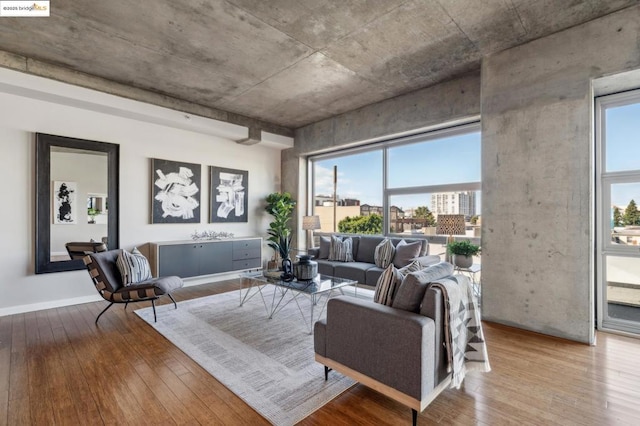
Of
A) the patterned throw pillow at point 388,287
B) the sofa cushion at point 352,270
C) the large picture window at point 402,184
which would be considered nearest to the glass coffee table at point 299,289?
the sofa cushion at point 352,270

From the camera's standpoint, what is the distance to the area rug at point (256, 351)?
208 cm

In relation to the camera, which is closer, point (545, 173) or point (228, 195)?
point (545, 173)

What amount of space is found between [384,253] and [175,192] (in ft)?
12.5

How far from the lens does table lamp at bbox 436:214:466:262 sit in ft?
14.0

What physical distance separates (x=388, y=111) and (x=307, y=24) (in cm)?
243

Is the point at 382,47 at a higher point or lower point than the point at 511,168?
higher

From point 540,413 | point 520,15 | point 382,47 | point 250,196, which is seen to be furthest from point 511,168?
point 250,196

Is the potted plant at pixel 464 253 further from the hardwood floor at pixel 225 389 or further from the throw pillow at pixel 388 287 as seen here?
the throw pillow at pixel 388 287

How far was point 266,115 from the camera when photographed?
5875 mm

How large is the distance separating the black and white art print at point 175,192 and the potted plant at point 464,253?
176 inches

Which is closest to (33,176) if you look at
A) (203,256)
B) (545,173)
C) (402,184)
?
(203,256)

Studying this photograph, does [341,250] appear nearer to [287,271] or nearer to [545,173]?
[287,271]

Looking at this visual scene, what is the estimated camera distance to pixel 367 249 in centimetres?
512

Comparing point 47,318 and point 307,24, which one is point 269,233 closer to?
point 47,318
